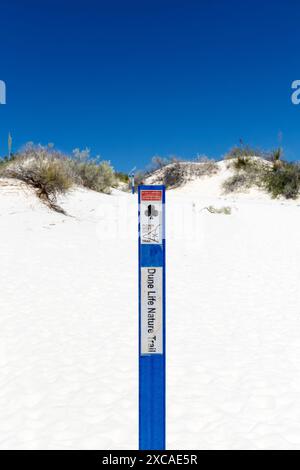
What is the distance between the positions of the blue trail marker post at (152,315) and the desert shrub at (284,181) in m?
26.6

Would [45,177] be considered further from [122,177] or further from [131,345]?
[122,177]

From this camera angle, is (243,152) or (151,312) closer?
(151,312)

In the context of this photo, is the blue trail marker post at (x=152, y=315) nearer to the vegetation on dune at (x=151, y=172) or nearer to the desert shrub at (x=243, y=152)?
the vegetation on dune at (x=151, y=172)

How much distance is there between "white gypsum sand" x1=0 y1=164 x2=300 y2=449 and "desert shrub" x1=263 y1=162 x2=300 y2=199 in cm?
1776

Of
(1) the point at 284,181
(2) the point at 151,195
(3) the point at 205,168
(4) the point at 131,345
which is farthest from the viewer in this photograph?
(3) the point at 205,168

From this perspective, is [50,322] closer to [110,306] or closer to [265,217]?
[110,306]

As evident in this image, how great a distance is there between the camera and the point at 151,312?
2342 mm

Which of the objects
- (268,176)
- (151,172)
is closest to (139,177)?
(151,172)

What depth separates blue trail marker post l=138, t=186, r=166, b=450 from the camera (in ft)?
7.44

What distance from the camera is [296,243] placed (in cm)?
1141

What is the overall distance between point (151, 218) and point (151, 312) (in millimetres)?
513

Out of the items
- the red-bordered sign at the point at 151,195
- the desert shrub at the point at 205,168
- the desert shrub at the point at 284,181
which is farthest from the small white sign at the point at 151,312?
the desert shrub at the point at 205,168

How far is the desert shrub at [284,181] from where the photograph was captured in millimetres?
27250
